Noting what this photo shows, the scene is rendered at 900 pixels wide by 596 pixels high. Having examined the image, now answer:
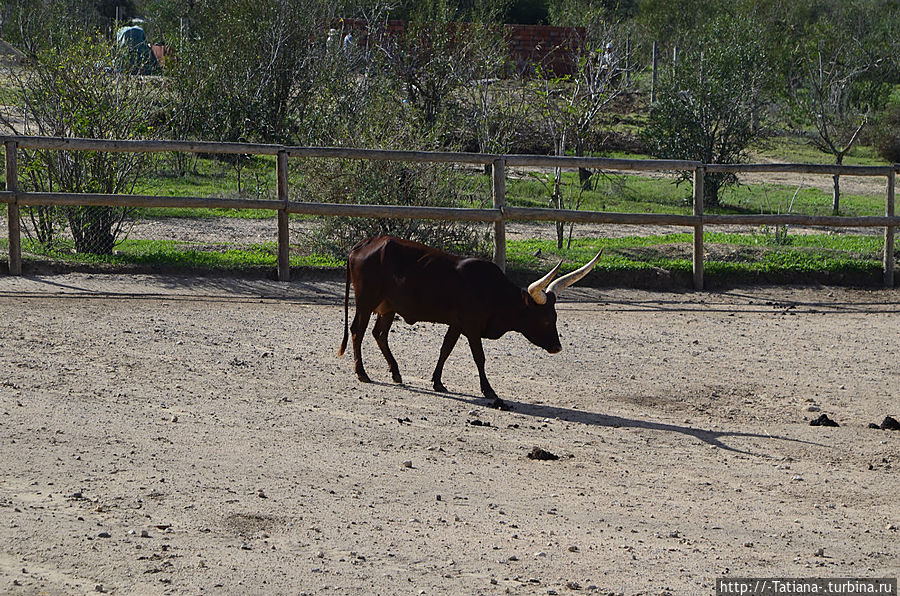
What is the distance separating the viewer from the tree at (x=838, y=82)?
2975cm

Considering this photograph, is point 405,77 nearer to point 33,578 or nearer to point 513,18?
point 513,18

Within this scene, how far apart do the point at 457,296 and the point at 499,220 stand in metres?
4.97

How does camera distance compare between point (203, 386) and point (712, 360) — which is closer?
point (203, 386)

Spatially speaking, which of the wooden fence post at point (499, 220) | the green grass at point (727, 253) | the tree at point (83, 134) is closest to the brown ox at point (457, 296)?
the wooden fence post at point (499, 220)

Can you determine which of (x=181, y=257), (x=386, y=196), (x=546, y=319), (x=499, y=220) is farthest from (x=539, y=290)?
(x=181, y=257)

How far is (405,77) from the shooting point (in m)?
27.2

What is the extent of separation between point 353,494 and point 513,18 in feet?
135

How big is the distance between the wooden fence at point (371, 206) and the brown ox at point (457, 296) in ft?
14.6

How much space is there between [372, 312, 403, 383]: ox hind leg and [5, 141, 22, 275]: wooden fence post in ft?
18.7

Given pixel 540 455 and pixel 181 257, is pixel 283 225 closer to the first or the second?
pixel 181 257

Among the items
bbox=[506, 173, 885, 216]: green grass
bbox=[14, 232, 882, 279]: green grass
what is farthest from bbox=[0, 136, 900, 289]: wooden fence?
bbox=[506, 173, 885, 216]: green grass

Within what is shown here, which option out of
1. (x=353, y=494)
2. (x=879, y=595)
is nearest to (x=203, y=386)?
(x=353, y=494)

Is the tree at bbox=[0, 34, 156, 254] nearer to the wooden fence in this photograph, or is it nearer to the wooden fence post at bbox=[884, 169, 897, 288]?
the wooden fence

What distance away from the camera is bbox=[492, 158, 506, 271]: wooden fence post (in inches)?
551
